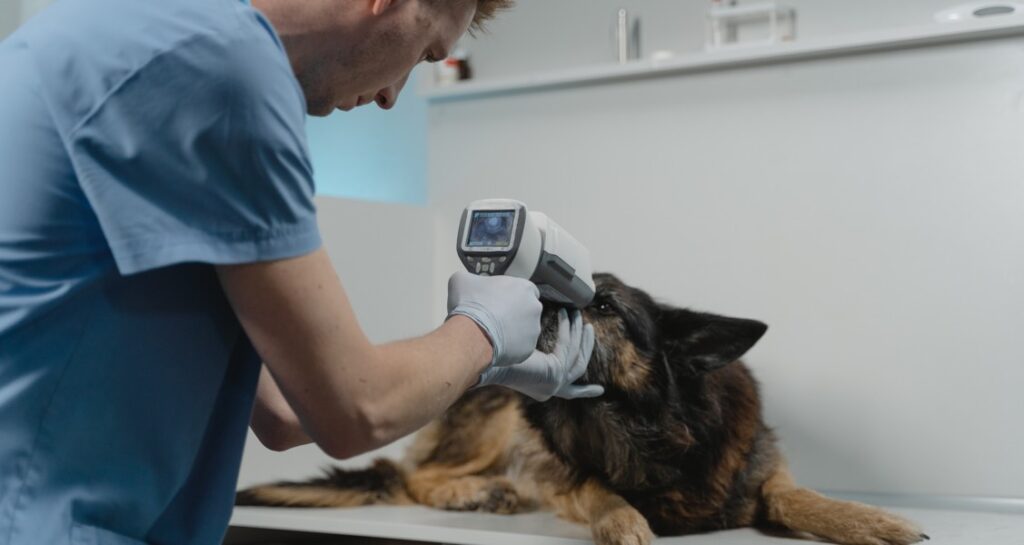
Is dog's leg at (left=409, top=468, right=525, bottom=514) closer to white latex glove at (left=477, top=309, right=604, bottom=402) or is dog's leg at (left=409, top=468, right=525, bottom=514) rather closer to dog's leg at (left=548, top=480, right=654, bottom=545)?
dog's leg at (left=548, top=480, right=654, bottom=545)

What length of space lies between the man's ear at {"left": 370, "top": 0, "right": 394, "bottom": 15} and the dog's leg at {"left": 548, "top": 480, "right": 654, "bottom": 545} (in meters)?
1.04

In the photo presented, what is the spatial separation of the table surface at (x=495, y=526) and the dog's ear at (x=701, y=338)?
0.34 metres

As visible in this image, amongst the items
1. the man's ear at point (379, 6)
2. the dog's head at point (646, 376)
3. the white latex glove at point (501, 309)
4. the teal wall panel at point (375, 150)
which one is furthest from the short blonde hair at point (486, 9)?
the teal wall panel at point (375, 150)

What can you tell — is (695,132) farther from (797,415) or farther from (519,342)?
(519,342)

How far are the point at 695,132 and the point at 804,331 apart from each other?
1.89ft

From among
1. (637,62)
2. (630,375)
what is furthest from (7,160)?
(637,62)

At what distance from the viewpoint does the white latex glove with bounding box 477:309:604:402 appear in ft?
4.53

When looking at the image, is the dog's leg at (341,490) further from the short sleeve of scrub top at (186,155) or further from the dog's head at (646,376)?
the short sleeve of scrub top at (186,155)

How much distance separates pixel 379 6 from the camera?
1093mm

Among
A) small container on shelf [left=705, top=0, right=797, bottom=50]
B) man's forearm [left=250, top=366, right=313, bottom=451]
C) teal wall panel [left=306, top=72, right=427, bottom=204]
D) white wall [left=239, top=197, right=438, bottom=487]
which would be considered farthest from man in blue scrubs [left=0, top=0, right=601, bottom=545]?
teal wall panel [left=306, top=72, right=427, bottom=204]

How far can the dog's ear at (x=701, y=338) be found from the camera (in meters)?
1.97

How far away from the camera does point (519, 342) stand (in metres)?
1.23

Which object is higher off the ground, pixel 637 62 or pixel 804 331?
pixel 637 62

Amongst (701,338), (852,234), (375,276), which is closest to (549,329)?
(701,338)
